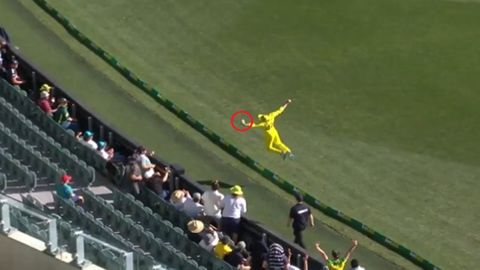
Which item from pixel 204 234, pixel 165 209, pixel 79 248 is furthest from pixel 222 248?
pixel 79 248

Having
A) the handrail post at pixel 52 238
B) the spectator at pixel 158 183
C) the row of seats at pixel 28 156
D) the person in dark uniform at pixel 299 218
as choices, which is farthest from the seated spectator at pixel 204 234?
the row of seats at pixel 28 156

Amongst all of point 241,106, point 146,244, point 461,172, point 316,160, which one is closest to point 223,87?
point 241,106

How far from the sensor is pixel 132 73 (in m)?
28.6

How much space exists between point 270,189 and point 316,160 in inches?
70.0

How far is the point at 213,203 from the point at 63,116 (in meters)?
4.19

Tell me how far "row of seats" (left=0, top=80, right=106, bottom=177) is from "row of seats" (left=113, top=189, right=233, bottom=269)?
1.33 m

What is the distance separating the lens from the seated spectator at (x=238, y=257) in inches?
755

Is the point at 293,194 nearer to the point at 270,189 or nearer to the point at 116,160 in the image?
the point at 270,189

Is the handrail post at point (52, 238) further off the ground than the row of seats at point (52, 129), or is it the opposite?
the row of seats at point (52, 129)

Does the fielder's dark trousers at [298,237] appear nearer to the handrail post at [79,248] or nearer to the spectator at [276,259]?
the spectator at [276,259]

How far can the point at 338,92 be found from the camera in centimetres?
2909

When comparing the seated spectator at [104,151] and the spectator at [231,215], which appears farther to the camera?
the seated spectator at [104,151]

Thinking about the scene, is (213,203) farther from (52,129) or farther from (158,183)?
(52,129)

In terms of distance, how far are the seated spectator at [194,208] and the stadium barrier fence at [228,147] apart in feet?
11.9
